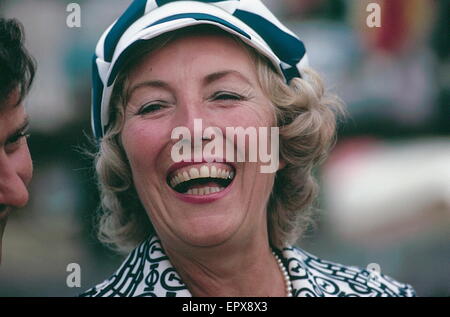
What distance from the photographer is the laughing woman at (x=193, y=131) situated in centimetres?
147

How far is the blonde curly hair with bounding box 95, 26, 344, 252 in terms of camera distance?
5.01ft

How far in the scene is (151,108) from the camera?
4.91 feet

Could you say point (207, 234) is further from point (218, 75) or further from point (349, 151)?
point (349, 151)

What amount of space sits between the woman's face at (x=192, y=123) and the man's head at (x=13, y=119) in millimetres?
289

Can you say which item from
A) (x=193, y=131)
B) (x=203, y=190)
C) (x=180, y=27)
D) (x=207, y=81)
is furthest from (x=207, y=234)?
(x=180, y=27)

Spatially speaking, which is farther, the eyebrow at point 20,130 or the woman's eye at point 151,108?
the eyebrow at point 20,130

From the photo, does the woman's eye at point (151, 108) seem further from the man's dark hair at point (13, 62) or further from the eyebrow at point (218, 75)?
the man's dark hair at point (13, 62)

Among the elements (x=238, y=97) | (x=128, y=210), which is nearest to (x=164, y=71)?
(x=238, y=97)

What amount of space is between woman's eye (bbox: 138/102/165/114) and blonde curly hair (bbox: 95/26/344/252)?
5 cm

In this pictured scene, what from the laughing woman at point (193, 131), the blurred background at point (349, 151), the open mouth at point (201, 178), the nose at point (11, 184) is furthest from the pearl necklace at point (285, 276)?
the nose at point (11, 184)

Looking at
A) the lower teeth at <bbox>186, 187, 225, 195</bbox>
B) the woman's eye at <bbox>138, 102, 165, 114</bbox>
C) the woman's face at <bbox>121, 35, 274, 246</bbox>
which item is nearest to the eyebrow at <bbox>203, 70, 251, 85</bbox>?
the woman's face at <bbox>121, 35, 274, 246</bbox>

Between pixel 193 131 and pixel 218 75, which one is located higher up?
pixel 218 75

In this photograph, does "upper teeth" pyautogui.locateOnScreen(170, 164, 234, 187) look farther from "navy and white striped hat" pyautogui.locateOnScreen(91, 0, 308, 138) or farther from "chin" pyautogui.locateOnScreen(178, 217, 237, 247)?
"navy and white striped hat" pyautogui.locateOnScreen(91, 0, 308, 138)

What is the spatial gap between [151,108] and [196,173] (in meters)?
0.18
